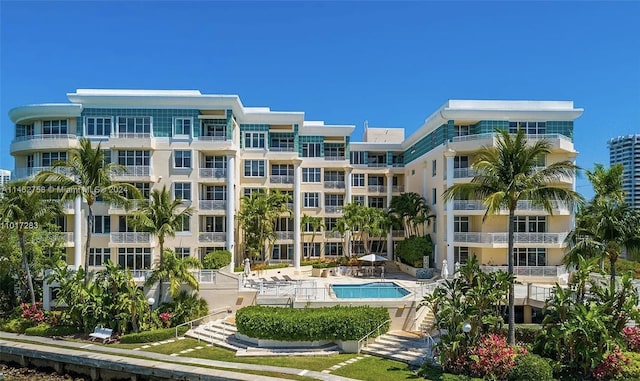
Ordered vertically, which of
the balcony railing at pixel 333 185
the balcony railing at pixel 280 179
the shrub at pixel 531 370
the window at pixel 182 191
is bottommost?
the shrub at pixel 531 370

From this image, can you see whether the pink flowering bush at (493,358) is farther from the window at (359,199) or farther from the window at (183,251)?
the window at (359,199)

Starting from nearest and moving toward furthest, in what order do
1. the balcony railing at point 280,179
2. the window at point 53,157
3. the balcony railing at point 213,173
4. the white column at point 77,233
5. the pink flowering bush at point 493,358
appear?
the pink flowering bush at point 493,358
the white column at point 77,233
the window at point 53,157
the balcony railing at point 213,173
the balcony railing at point 280,179

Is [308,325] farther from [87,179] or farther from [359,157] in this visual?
[359,157]

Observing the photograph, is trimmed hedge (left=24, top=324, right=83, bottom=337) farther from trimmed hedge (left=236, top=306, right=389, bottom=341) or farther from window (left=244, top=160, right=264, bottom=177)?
window (left=244, top=160, right=264, bottom=177)

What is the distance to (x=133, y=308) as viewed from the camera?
22734mm

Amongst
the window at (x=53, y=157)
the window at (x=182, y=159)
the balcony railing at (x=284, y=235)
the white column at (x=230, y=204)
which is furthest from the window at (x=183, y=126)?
the balcony railing at (x=284, y=235)

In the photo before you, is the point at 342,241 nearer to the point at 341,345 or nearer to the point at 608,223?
the point at 341,345

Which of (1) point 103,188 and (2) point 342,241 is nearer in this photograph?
(1) point 103,188

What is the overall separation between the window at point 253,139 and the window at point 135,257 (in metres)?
13.5

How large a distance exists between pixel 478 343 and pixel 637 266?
2222 cm

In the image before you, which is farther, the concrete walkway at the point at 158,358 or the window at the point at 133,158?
the window at the point at 133,158

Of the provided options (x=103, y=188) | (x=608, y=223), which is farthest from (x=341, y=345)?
(x=103, y=188)

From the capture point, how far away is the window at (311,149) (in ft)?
142

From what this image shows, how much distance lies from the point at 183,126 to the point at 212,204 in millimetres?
6493
